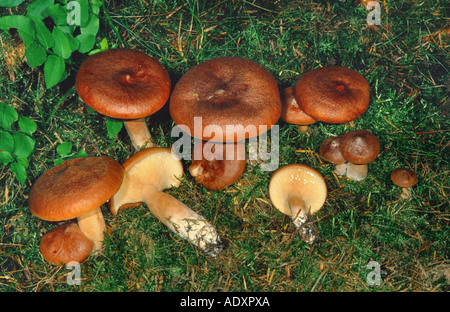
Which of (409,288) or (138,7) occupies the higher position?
(138,7)

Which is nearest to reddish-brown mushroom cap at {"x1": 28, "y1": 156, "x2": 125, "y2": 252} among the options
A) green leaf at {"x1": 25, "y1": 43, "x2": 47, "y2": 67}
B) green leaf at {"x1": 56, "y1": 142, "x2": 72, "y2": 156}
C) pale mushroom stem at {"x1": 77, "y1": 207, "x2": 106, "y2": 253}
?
pale mushroom stem at {"x1": 77, "y1": 207, "x2": 106, "y2": 253}

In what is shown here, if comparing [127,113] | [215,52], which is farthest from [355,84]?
[127,113]

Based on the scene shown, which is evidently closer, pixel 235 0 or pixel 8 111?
pixel 8 111

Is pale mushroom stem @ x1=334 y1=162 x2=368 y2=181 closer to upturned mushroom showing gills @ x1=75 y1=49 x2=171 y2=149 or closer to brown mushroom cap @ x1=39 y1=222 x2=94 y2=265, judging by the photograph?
upturned mushroom showing gills @ x1=75 y1=49 x2=171 y2=149

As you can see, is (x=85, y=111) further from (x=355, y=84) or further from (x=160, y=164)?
(x=355, y=84)

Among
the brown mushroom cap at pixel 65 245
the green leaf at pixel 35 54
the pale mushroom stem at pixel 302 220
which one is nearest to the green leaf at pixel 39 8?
the green leaf at pixel 35 54

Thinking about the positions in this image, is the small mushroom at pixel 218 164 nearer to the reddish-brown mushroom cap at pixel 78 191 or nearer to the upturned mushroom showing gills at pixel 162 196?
the upturned mushroom showing gills at pixel 162 196
